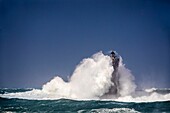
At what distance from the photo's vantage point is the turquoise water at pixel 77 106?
342 inches

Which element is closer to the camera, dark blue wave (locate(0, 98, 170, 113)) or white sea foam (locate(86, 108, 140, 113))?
white sea foam (locate(86, 108, 140, 113))

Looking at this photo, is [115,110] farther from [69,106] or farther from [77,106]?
[69,106]

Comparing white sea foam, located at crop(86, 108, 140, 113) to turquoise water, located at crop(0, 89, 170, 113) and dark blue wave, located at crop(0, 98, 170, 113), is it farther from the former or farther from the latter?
dark blue wave, located at crop(0, 98, 170, 113)

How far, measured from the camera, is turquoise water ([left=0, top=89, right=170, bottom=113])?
28.5 ft

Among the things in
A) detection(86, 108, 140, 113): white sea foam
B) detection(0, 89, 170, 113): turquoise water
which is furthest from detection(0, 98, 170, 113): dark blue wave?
detection(86, 108, 140, 113): white sea foam

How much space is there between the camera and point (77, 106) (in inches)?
362

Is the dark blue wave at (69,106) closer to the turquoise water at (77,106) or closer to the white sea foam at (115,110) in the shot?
the turquoise water at (77,106)

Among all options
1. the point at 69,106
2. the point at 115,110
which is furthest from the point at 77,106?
the point at 115,110

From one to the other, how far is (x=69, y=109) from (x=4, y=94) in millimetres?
1708

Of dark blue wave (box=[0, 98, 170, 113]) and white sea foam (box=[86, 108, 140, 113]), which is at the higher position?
dark blue wave (box=[0, 98, 170, 113])

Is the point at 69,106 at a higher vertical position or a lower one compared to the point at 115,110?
higher

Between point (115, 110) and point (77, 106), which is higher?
point (77, 106)

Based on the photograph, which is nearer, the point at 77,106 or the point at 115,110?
the point at 115,110

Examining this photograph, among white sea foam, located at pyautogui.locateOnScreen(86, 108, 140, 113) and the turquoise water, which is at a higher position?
the turquoise water
